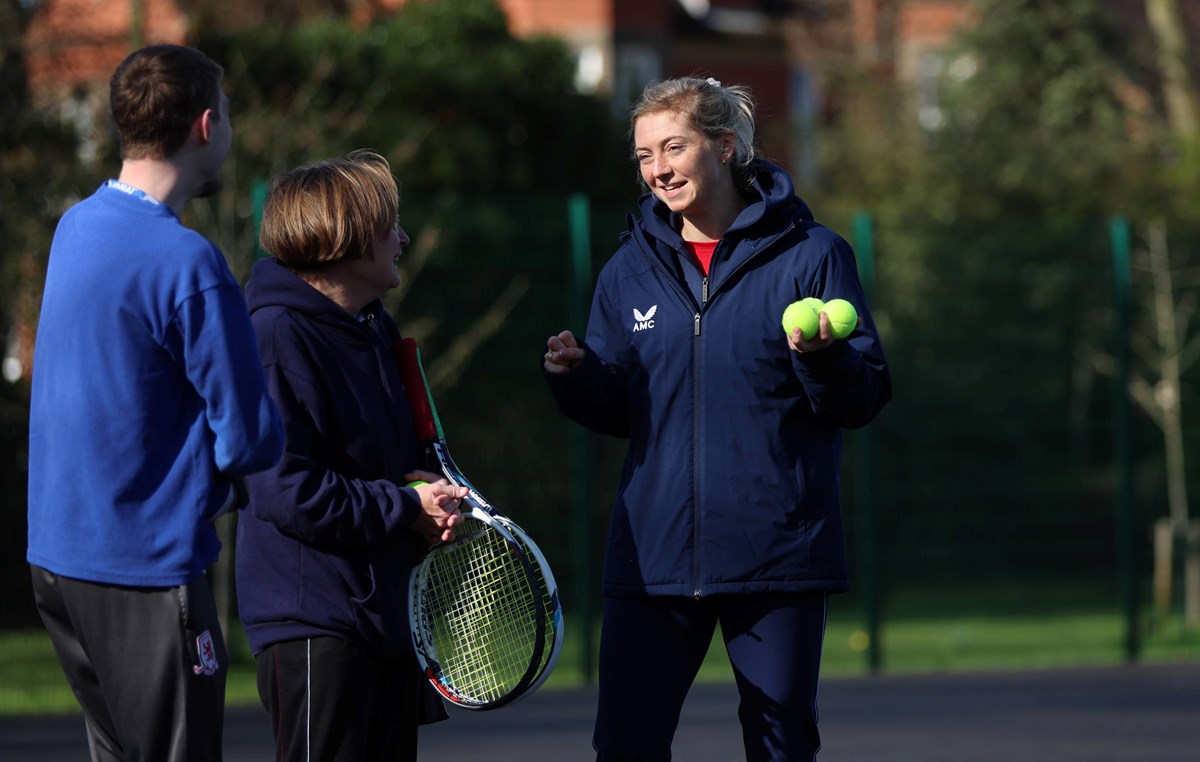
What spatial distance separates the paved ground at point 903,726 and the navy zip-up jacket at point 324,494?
395cm

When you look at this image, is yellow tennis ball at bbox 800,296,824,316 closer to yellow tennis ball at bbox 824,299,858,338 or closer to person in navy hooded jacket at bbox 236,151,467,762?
yellow tennis ball at bbox 824,299,858,338

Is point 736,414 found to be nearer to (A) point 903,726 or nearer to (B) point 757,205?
(B) point 757,205

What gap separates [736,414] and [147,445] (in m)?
1.38

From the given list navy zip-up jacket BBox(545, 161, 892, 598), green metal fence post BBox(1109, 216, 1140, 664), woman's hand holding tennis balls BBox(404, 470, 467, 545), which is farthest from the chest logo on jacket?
green metal fence post BBox(1109, 216, 1140, 664)

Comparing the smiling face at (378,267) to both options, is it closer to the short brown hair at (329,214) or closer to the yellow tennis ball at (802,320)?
the short brown hair at (329,214)

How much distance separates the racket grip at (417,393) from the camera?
13.6ft

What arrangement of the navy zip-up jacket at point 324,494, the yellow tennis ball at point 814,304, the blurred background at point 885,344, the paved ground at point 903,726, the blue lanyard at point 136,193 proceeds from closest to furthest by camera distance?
1. the blue lanyard at point 136,193
2. the navy zip-up jacket at point 324,494
3. the yellow tennis ball at point 814,304
4. the paved ground at point 903,726
5. the blurred background at point 885,344

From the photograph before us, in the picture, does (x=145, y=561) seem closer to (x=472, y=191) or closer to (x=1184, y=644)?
(x=1184, y=644)

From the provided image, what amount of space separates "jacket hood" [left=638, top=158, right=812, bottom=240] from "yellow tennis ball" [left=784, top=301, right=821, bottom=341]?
1.07 ft

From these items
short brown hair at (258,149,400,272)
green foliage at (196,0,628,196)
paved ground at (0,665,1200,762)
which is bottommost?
paved ground at (0,665,1200,762)

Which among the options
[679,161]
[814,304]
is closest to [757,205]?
[679,161]

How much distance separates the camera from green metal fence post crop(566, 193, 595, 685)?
10.3 metres

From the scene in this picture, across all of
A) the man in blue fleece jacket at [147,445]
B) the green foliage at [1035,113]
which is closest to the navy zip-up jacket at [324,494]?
the man in blue fleece jacket at [147,445]

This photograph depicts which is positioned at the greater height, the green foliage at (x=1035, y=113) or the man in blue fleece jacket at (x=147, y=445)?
the green foliage at (x=1035, y=113)
